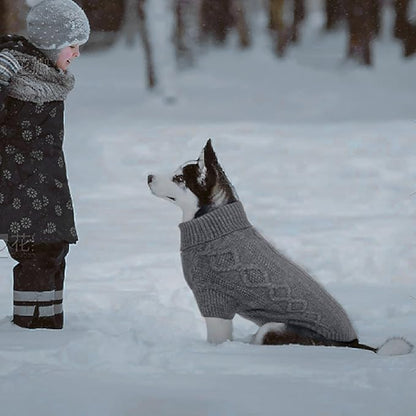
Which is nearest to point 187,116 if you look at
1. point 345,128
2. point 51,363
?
point 345,128

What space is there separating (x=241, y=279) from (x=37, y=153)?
1.11 metres

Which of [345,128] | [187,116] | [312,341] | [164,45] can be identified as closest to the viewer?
[312,341]

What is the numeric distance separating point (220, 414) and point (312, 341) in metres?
1.11

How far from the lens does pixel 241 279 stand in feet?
13.8

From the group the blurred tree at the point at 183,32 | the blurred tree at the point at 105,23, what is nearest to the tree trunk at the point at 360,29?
the blurred tree at the point at 183,32

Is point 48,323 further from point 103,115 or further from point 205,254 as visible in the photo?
point 103,115

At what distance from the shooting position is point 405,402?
10.5 feet

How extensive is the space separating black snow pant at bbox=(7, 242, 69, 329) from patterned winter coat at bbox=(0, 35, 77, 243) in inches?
4.3

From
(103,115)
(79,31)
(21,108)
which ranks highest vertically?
(79,31)

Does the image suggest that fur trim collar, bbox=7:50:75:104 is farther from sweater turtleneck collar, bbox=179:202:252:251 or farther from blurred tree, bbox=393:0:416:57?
blurred tree, bbox=393:0:416:57

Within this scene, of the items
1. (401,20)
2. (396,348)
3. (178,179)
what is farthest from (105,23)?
(396,348)

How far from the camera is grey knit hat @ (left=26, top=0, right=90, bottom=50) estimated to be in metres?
4.59

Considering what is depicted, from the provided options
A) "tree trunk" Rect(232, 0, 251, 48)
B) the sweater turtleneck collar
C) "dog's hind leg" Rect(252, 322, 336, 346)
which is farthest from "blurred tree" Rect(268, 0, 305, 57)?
"dog's hind leg" Rect(252, 322, 336, 346)

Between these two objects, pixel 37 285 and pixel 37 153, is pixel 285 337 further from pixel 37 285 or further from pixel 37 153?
pixel 37 153
